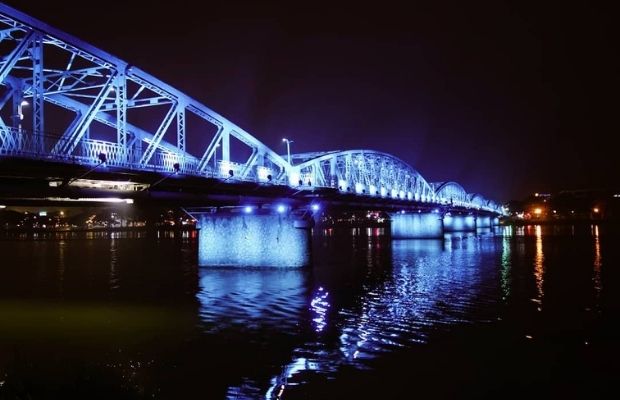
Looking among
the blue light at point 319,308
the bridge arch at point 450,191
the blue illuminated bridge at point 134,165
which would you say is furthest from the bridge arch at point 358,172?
the bridge arch at point 450,191

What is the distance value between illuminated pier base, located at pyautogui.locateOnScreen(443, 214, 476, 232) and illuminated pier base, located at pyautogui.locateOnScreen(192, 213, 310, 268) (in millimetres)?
122927

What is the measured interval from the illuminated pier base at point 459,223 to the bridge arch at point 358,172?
37.4m

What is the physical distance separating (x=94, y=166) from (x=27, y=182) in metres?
3.77

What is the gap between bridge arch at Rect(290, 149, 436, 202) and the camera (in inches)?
2471

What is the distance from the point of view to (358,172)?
92.9 meters

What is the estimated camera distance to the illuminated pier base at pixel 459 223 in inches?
6545

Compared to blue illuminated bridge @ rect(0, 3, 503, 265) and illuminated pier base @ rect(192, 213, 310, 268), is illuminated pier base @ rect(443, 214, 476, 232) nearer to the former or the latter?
blue illuminated bridge @ rect(0, 3, 503, 265)

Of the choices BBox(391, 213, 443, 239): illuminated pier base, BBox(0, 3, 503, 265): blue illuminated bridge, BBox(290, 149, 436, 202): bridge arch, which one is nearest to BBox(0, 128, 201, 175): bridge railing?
BBox(0, 3, 503, 265): blue illuminated bridge

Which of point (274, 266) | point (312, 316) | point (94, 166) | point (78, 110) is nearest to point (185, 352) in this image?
point (312, 316)

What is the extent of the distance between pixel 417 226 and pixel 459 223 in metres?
63.0

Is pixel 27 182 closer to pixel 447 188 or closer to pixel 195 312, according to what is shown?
pixel 195 312

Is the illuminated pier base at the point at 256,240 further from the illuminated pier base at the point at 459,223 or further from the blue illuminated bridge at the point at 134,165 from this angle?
the illuminated pier base at the point at 459,223

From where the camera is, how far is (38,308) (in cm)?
2867

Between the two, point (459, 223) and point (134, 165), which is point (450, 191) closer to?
point (459, 223)
